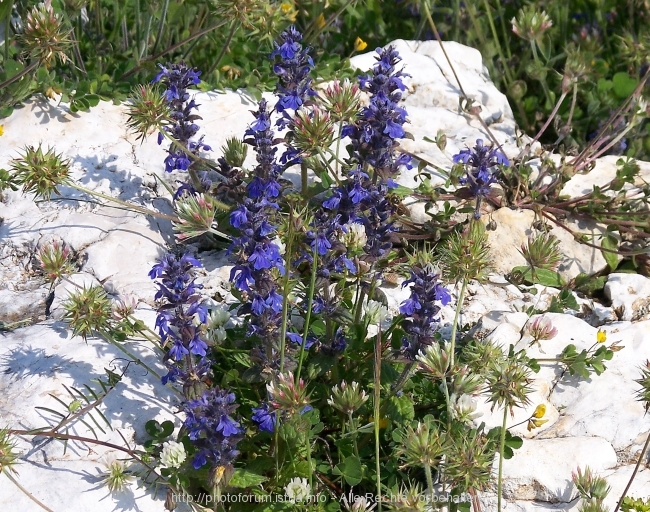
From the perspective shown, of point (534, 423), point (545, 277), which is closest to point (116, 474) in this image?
point (534, 423)

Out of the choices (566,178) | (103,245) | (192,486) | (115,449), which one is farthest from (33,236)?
(566,178)

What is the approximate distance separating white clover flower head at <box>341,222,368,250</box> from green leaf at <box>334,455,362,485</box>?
908 mm

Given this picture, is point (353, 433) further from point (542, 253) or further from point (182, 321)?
point (542, 253)

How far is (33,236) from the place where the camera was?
4336mm

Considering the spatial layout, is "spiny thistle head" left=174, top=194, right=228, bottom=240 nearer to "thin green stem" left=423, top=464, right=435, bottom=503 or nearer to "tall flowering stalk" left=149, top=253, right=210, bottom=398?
"tall flowering stalk" left=149, top=253, right=210, bottom=398

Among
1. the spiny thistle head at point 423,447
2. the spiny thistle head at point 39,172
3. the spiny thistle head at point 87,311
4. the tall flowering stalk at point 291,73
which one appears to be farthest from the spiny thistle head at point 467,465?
the spiny thistle head at point 39,172

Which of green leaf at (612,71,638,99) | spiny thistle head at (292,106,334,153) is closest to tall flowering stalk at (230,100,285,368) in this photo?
spiny thistle head at (292,106,334,153)

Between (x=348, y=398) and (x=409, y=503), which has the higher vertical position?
(x=348, y=398)

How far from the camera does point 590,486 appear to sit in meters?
3.07

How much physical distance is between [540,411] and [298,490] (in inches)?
46.7

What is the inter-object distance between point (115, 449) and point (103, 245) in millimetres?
1311

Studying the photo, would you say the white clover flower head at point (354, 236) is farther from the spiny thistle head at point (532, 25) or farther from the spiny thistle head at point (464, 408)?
the spiny thistle head at point (532, 25)

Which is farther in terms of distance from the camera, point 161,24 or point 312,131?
point 161,24

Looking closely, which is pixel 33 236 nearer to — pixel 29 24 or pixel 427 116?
pixel 29 24
